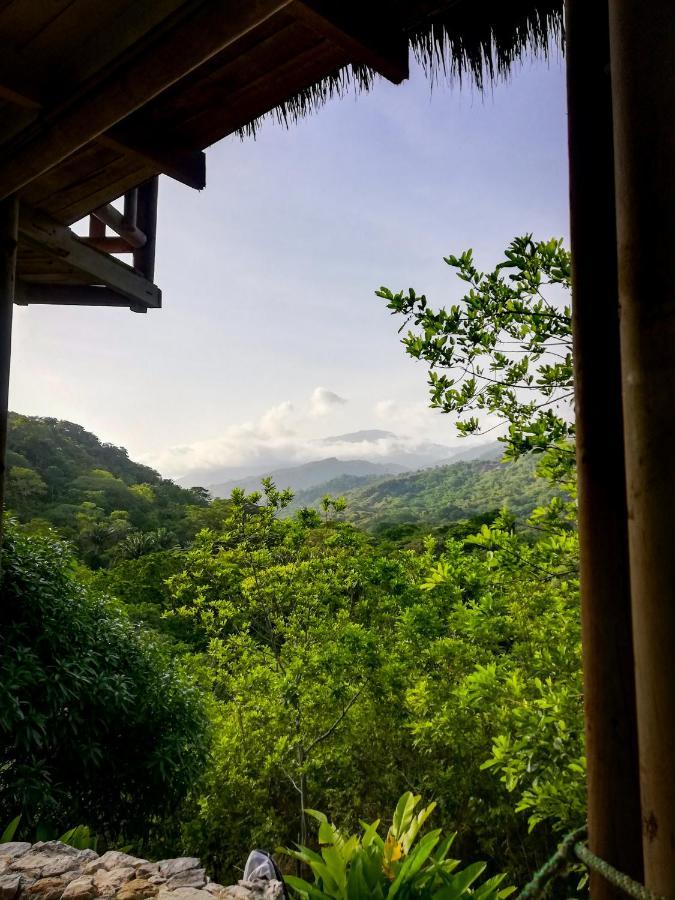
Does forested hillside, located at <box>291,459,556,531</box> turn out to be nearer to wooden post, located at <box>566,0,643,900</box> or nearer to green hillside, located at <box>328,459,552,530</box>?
green hillside, located at <box>328,459,552,530</box>

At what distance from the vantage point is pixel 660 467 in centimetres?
73

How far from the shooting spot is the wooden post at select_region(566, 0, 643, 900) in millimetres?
835

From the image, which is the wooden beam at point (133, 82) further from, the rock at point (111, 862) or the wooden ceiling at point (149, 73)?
the rock at point (111, 862)

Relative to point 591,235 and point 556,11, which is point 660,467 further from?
point 556,11

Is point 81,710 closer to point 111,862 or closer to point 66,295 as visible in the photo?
point 111,862

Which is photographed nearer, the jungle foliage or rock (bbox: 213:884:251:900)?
rock (bbox: 213:884:251:900)

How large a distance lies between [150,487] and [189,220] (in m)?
21.2

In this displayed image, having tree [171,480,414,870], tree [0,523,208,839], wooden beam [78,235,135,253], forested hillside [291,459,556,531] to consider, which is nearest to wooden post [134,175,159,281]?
wooden beam [78,235,135,253]

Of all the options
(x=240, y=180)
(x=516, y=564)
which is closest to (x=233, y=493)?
(x=240, y=180)

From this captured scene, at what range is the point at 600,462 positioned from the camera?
911 mm

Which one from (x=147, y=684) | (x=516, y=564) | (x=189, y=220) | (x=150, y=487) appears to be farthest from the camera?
(x=150, y=487)

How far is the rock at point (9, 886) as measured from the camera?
1.84m

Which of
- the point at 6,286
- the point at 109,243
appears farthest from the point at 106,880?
the point at 109,243

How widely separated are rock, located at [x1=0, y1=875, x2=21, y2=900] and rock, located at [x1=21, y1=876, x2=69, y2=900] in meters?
0.03
